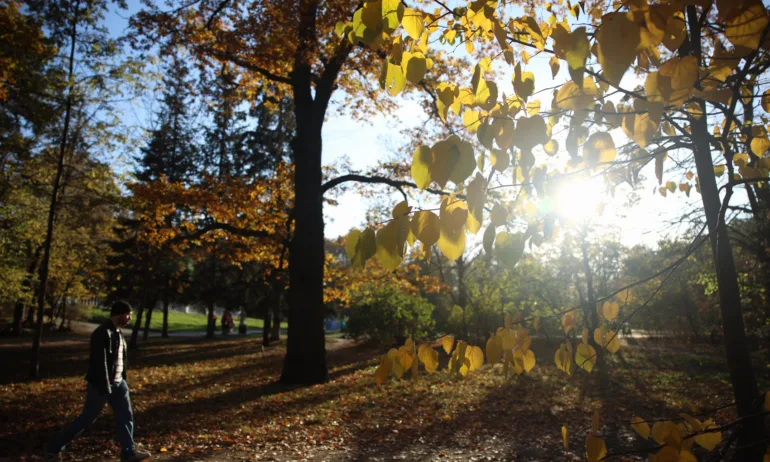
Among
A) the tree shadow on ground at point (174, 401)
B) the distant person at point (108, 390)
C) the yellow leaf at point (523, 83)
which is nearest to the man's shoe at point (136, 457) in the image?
the distant person at point (108, 390)

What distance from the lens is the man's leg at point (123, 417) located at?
5230mm

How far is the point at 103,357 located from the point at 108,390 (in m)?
0.37

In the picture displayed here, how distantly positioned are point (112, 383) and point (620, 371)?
1110cm

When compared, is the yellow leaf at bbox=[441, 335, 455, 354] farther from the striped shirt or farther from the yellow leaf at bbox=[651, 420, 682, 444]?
the striped shirt

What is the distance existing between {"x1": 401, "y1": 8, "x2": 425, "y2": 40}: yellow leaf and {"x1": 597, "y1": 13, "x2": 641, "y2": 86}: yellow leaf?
57 centimetres

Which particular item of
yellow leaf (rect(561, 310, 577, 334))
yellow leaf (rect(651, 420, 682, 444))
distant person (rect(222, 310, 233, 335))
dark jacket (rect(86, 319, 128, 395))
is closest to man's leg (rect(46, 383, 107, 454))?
dark jacket (rect(86, 319, 128, 395))

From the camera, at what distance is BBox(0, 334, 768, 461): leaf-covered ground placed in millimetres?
5922

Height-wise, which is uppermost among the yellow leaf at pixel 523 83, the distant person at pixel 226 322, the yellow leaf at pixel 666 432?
the yellow leaf at pixel 523 83

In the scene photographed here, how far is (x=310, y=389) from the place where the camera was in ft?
32.6

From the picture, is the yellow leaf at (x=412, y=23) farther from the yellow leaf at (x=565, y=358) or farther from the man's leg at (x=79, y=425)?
the man's leg at (x=79, y=425)

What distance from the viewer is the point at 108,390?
5145mm

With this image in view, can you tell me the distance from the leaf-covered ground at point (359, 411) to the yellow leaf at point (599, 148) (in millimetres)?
3581

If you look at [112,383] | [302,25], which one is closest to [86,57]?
[302,25]

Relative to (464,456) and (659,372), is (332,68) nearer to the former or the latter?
(464,456)
